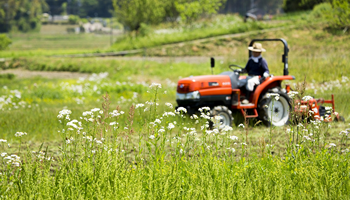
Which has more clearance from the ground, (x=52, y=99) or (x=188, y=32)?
(x=188, y=32)

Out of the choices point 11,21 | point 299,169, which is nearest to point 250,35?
point 299,169

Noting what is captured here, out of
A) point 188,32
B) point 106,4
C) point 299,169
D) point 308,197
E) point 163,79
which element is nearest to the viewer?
point 308,197

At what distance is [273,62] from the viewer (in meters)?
15.0

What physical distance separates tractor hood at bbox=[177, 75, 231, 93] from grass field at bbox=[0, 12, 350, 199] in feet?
2.00

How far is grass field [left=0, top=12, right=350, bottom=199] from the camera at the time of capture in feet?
11.4

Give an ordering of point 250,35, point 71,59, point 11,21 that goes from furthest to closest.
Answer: point 11,21, point 250,35, point 71,59

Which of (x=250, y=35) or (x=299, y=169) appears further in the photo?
(x=250, y=35)

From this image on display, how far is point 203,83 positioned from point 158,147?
11.6 feet

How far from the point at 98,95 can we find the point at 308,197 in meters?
10.8

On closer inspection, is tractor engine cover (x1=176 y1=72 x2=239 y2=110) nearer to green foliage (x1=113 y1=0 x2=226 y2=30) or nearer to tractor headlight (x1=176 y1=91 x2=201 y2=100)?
tractor headlight (x1=176 y1=91 x2=201 y2=100)

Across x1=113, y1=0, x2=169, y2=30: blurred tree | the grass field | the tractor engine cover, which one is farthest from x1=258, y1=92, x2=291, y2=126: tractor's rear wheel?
x1=113, y1=0, x2=169, y2=30: blurred tree

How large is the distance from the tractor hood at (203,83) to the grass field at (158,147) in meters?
0.61

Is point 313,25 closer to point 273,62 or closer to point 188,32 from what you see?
point 188,32

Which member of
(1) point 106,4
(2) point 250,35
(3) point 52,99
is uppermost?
(1) point 106,4
